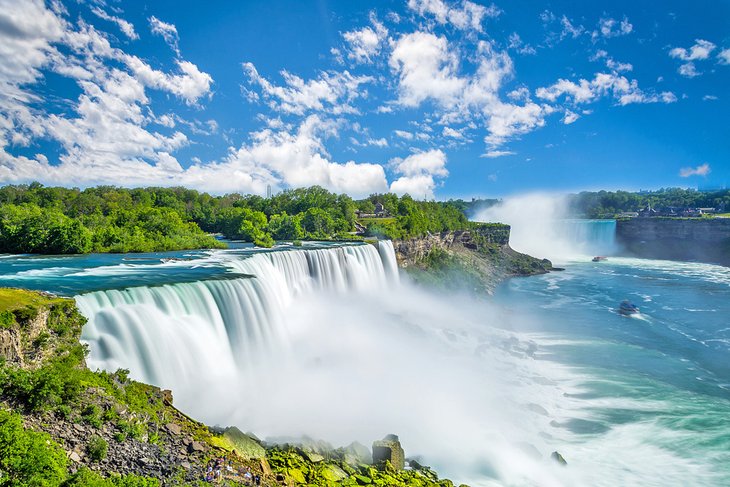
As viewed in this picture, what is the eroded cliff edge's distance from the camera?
45875 millimetres

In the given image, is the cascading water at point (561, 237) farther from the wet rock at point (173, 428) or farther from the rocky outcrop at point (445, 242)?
the wet rock at point (173, 428)

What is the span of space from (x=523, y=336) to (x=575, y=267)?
42084 millimetres

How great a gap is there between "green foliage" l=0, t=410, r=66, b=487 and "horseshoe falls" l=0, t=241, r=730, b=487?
5.28 meters

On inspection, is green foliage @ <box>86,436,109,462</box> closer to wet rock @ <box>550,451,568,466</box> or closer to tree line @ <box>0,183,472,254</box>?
wet rock @ <box>550,451,568,466</box>

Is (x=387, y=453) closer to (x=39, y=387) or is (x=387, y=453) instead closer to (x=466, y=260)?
(x=39, y=387)

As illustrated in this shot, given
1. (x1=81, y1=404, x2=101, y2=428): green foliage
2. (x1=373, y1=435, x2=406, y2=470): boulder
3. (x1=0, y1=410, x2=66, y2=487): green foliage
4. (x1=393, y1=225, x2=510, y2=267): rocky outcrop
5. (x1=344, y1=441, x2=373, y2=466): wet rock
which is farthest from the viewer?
(x1=393, y1=225, x2=510, y2=267): rocky outcrop

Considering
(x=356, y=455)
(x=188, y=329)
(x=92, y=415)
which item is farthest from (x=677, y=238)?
(x=92, y=415)

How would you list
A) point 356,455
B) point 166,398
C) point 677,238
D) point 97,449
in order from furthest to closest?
point 677,238 < point 356,455 < point 166,398 < point 97,449

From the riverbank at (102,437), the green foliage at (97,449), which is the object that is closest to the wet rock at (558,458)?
the riverbank at (102,437)

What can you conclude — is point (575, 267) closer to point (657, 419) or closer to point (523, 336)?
point (523, 336)

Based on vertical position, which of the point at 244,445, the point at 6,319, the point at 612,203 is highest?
the point at 612,203

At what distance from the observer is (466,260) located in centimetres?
5506

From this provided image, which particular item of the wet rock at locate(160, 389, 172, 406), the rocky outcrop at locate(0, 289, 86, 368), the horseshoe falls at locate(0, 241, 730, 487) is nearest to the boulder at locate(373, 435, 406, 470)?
the horseshoe falls at locate(0, 241, 730, 487)

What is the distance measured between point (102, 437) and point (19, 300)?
213 inches
